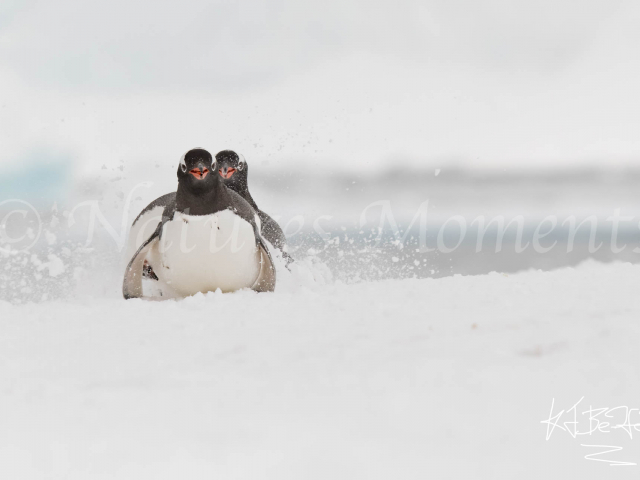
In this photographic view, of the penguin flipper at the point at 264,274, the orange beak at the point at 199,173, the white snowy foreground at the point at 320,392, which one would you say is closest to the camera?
the white snowy foreground at the point at 320,392

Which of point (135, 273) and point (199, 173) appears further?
point (135, 273)

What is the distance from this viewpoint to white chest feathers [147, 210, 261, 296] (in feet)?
11.0

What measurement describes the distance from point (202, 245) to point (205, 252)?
0.15 feet

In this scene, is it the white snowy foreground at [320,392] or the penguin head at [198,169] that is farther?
the penguin head at [198,169]

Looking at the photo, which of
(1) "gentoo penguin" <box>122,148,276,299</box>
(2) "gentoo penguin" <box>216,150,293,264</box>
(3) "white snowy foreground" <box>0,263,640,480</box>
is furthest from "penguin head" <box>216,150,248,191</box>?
(3) "white snowy foreground" <box>0,263,640,480</box>

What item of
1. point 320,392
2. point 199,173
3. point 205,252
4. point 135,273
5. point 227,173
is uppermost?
point 227,173

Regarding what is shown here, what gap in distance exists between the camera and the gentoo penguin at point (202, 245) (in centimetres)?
333

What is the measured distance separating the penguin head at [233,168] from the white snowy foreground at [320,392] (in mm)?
1876

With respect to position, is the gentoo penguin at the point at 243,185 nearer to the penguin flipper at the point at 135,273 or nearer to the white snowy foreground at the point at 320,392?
the penguin flipper at the point at 135,273

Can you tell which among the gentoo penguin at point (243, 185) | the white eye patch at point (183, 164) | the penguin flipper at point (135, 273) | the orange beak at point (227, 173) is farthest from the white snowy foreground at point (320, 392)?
the gentoo penguin at point (243, 185)

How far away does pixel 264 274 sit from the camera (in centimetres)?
359

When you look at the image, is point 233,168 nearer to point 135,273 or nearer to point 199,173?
point 199,173

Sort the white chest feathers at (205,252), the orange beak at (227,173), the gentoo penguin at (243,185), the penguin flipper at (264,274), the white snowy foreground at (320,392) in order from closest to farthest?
the white snowy foreground at (320,392), the white chest feathers at (205,252), the penguin flipper at (264,274), the orange beak at (227,173), the gentoo penguin at (243,185)

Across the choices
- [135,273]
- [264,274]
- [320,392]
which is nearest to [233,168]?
[264,274]
